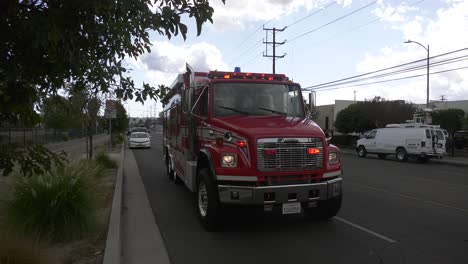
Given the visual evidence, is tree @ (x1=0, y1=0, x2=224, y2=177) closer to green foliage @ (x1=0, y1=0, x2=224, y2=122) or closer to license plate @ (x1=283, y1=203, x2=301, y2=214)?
green foliage @ (x1=0, y1=0, x2=224, y2=122)

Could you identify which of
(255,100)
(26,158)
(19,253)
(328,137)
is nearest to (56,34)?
(26,158)

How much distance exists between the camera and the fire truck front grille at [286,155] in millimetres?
6559

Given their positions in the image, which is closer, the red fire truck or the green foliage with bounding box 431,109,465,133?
the red fire truck

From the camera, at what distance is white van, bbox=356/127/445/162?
23.5 meters

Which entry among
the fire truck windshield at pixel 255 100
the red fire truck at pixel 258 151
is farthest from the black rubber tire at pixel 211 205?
the fire truck windshield at pixel 255 100

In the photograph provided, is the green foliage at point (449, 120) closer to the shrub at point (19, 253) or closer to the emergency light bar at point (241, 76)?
the emergency light bar at point (241, 76)

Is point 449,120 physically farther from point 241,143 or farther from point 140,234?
point 140,234

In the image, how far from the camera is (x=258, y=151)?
21.5ft

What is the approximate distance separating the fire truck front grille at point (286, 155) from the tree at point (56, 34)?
3260 mm

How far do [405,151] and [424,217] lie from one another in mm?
17550

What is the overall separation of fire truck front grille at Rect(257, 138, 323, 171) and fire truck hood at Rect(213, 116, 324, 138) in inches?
4.1

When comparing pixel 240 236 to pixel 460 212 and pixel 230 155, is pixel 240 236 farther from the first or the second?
pixel 460 212

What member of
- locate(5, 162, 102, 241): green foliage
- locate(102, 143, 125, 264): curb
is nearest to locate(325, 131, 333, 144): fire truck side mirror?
locate(102, 143, 125, 264): curb

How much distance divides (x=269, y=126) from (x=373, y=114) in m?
33.4
